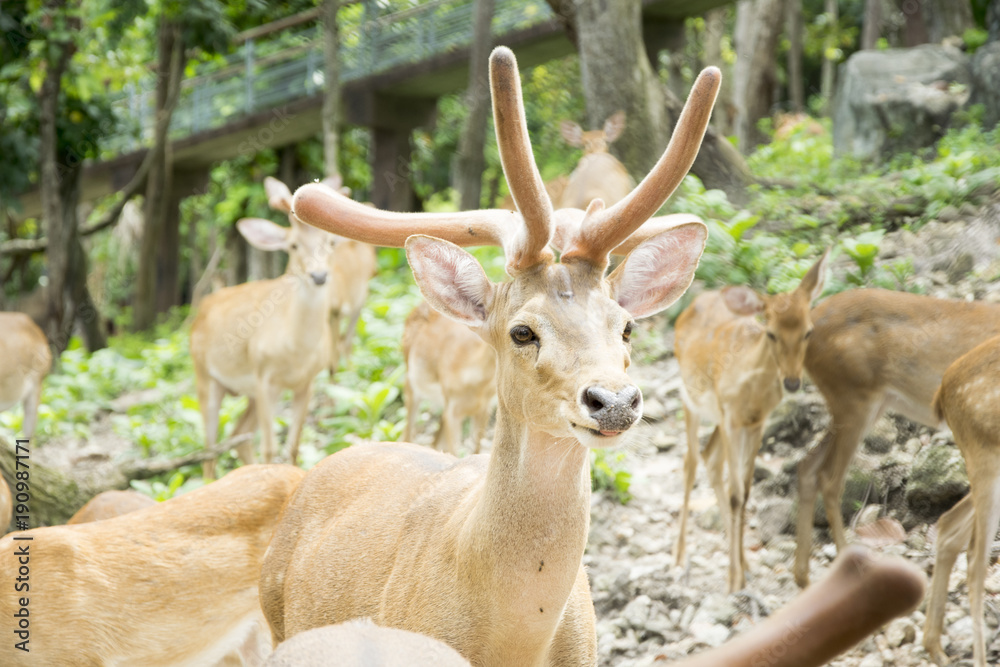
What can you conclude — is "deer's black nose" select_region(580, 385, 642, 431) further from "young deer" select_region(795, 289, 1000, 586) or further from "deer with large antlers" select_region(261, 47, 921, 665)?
"young deer" select_region(795, 289, 1000, 586)

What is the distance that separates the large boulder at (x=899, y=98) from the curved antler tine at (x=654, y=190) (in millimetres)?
12392

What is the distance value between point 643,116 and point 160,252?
13.6m

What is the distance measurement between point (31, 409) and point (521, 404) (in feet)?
28.1

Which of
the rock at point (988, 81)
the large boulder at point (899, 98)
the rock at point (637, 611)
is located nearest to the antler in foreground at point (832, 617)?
the rock at point (637, 611)

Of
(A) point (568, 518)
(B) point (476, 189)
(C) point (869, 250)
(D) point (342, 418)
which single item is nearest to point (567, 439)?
(A) point (568, 518)

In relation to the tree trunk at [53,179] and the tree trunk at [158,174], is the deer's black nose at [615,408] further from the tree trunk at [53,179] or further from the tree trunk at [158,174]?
the tree trunk at [158,174]

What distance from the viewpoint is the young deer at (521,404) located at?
2812 mm

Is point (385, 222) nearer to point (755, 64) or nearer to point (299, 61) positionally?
point (299, 61)

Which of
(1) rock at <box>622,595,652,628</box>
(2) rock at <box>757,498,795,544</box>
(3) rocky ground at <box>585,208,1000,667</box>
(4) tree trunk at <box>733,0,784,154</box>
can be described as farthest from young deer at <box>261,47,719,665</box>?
(4) tree trunk at <box>733,0,784,154</box>

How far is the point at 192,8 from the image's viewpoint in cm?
1503

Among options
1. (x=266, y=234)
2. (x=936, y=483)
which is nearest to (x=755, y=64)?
(x=266, y=234)

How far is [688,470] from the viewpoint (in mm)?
6754

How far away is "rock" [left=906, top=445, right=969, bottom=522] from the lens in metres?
5.45

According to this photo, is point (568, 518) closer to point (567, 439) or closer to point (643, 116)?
point (567, 439)
